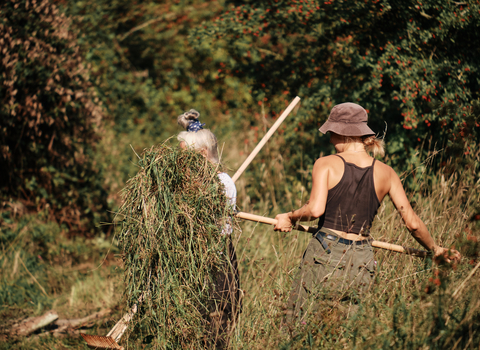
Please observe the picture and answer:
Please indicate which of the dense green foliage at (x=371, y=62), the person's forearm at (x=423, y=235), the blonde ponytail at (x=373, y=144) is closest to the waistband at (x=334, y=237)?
the person's forearm at (x=423, y=235)

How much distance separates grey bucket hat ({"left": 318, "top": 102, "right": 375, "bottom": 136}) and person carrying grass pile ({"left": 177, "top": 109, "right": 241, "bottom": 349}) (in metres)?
0.82

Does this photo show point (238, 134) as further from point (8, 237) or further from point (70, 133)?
point (8, 237)

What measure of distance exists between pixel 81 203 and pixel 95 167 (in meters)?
0.60

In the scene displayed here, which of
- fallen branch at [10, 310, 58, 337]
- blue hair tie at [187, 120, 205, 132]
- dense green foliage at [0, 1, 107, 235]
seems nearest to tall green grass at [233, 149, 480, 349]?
blue hair tie at [187, 120, 205, 132]

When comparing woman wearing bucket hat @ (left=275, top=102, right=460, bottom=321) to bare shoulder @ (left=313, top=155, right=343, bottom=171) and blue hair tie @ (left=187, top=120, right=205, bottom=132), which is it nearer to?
bare shoulder @ (left=313, top=155, right=343, bottom=171)

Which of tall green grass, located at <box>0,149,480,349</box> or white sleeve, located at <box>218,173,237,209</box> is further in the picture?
white sleeve, located at <box>218,173,237,209</box>

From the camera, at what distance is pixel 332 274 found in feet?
8.12

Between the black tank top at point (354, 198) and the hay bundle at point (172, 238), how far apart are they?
73cm

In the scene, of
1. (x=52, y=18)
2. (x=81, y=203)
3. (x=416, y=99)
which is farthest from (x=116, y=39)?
(x=416, y=99)

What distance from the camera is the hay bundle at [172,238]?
8.43 feet

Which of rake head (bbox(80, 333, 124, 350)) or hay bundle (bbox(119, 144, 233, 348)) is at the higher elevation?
hay bundle (bbox(119, 144, 233, 348))

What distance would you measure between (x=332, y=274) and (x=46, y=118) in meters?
4.48

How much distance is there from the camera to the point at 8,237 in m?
5.12

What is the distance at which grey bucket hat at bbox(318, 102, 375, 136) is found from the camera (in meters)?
2.48
